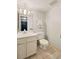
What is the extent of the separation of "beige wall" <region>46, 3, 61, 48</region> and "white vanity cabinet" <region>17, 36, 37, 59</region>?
4.91ft

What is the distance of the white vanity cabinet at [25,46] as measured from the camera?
2.40 meters

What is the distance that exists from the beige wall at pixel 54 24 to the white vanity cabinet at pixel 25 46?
150 centimetres

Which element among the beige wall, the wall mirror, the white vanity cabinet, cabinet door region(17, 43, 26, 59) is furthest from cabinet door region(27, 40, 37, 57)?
the beige wall

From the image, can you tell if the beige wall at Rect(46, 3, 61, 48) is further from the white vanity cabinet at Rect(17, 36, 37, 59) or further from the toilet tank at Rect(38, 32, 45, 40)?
the white vanity cabinet at Rect(17, 36, 37, 59)

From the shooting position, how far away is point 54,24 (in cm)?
422

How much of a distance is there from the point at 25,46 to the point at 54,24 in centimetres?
223

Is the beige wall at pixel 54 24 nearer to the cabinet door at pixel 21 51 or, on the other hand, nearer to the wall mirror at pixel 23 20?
the wall mirror at pixel 23 20

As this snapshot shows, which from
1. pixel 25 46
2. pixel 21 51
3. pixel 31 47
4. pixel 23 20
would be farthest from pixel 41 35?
pixel 21 51

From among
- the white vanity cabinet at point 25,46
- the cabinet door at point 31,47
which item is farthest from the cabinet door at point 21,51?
the cabinet door at point 31,47

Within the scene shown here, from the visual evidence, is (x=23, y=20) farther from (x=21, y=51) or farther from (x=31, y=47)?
(x=21, y=51)
